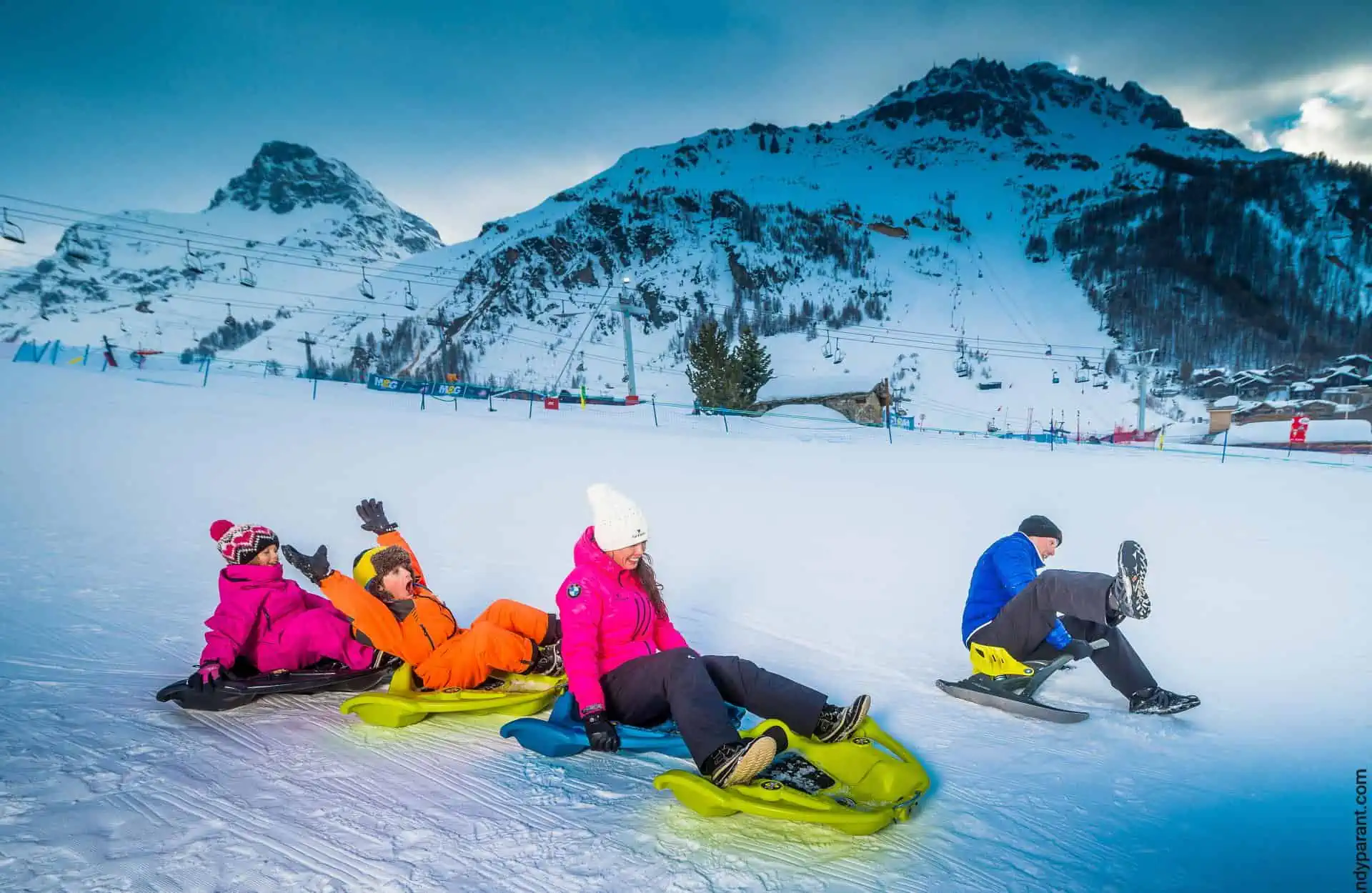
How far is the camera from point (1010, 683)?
3.84m

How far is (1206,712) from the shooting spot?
3.84m

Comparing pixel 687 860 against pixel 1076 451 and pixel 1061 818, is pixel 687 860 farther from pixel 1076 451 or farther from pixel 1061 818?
pixel 1076 451

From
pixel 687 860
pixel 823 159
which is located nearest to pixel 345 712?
pixel 687 860

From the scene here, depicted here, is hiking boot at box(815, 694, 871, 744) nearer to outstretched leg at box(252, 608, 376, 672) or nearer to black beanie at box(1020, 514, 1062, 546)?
black beanie at box(1020, 514, 1062, 546)

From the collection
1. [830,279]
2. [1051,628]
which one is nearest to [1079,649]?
[1051,628]

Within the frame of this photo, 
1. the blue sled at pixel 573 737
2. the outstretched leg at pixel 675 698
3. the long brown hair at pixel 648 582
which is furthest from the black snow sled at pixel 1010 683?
the long brown hair at pixel 648 582

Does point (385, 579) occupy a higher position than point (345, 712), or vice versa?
point (385, 579)

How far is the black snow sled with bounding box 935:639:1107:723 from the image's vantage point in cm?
365

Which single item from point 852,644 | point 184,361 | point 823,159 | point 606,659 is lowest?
point 852,644

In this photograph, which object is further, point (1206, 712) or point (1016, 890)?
point (1206, 712)

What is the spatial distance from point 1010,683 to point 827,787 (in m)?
1.75

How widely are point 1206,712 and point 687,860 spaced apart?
3.32 meters

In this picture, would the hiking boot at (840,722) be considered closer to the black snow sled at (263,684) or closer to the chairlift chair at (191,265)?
the black snow sled at (263,684)

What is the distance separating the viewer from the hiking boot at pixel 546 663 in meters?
3.89
